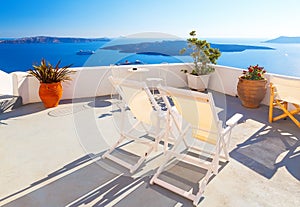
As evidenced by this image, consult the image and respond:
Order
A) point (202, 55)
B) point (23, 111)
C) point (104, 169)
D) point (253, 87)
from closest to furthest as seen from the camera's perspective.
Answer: point (104, 169)
point (23, 111)
point (253, 87)
point (202, 55)

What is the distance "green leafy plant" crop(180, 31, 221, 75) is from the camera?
6.48m

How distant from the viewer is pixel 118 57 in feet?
20.1

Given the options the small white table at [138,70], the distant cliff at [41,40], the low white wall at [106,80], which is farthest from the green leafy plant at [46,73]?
the distant cliff at [41,40]

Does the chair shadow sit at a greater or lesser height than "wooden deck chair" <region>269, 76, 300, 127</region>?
lesser

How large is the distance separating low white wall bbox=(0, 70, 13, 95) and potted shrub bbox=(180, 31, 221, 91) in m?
4.39

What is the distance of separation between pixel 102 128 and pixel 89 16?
7457mm

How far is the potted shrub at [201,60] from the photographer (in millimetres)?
6426

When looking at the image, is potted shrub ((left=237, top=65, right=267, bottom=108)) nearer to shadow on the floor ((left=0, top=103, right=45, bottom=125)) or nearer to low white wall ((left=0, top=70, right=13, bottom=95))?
shadow on the floor ((left=0, top=103, right=45, bottom=125))

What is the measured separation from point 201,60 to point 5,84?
488 centimetres

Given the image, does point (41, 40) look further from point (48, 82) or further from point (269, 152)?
point (269, 152)

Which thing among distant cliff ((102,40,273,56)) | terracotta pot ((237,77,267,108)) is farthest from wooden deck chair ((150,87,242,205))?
distant cliff ((102,40,273,56))

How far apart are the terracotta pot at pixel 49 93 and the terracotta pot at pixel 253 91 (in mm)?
3757

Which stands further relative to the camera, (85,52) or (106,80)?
(85,52)

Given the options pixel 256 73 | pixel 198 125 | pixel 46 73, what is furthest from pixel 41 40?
pixel 198 125
